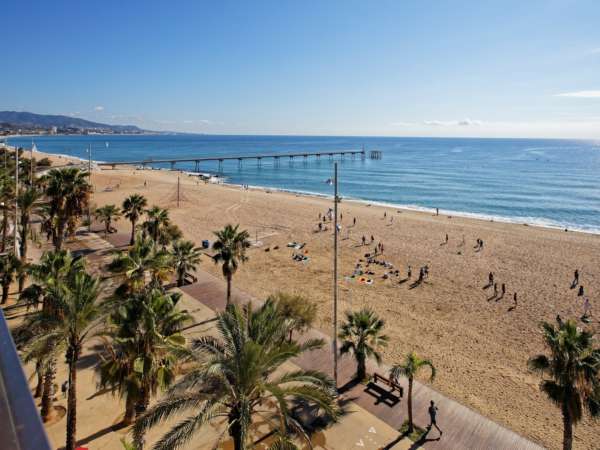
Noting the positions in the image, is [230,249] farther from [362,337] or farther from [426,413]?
[426,413]

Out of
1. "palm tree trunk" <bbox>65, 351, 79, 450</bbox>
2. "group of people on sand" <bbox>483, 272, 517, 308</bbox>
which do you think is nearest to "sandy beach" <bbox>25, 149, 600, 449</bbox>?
"group of people on sand" <bbox>483, 272, 517, 308</bbox>

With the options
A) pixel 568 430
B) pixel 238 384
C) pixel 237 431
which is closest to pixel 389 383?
pixel 568 430

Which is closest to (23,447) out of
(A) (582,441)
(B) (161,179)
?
(A) (582,441)

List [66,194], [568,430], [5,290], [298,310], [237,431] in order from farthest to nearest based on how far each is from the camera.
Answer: [66,194] < [5,290] < [298,310] < [568,430] < [237,431]

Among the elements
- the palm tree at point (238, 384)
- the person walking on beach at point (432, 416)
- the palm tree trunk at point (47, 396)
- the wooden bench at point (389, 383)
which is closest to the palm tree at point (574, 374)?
the person walking on beach at point (432, 416)

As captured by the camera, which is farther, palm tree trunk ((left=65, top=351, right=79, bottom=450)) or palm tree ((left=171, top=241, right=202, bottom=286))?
palm tree ((left=171, top=241, right=202, bottom=286))

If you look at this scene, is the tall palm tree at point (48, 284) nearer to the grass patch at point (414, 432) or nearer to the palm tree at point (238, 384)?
the palm tree at point (238, 384)

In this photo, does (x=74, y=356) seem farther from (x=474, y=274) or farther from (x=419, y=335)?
(x=474, y=274)

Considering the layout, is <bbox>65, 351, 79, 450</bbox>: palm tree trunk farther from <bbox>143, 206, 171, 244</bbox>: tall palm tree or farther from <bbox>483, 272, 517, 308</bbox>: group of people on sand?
<bbox>483, 272, 517, 308</bbox>: group of people on sand

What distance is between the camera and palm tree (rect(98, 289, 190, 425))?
11.2m

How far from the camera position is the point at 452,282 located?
3027 cm

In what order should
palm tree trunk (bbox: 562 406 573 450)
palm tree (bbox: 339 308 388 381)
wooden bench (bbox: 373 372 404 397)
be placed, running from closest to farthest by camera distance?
palm tree trunk (bbox: 562 406 573 450) → wooden bench (bbox: 373 372 404 397) → palm tree (bbox: 339 308 388 381)

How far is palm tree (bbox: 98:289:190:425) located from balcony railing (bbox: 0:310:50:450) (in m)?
9.17

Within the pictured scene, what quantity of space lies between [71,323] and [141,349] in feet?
6.85
